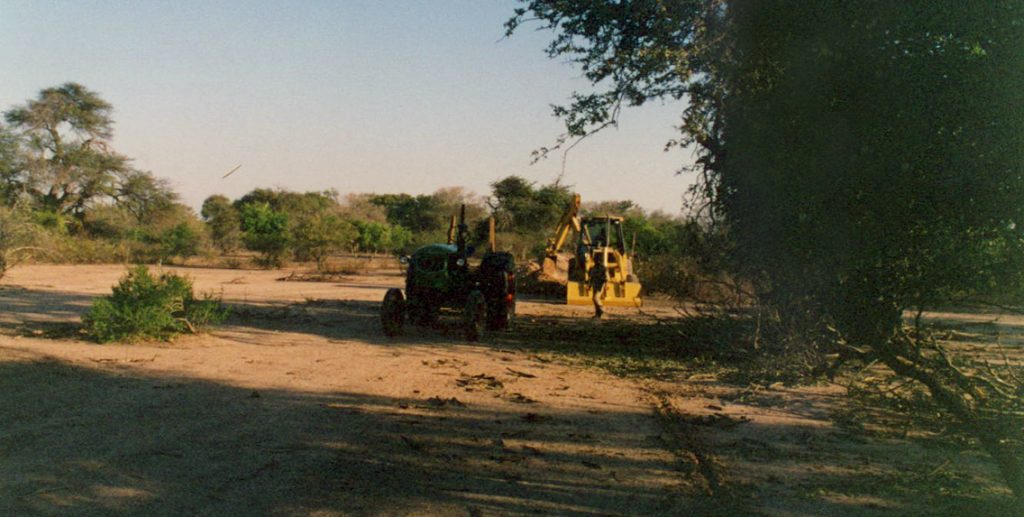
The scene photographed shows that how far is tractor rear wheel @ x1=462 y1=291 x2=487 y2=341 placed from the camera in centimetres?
1239

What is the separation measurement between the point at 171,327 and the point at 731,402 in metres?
9.08

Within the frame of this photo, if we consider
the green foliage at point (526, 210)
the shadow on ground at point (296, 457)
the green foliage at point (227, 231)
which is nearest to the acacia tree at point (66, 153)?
the green foliage at point (227, 231)

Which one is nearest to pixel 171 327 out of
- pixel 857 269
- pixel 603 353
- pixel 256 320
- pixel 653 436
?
pixel 256 320

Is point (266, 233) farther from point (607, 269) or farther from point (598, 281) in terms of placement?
point (598, 281)

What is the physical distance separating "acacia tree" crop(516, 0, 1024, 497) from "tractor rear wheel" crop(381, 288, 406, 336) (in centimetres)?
826

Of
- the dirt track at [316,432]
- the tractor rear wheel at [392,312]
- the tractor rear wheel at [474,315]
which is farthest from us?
the tractor rear wheel at [392,312]

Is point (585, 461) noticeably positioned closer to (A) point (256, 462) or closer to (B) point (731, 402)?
(A) point (256, 462)

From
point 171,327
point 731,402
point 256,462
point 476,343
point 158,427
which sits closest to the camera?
point 256,462

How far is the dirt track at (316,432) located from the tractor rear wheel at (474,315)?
99 cm

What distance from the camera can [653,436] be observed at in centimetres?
641

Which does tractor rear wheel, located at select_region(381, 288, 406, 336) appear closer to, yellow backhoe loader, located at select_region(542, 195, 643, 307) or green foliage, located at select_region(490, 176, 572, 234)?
yellow backhoe loader, located at select_region(542, 195, 643, 307)

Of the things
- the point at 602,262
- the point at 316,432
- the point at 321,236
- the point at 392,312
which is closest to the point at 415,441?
the point at 316,432

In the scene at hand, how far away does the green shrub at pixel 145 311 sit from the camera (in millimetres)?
10703

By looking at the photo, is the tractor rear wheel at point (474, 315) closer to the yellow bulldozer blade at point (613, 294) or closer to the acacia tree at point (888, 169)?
the yellow bulldozer blade at point (613, 294)
